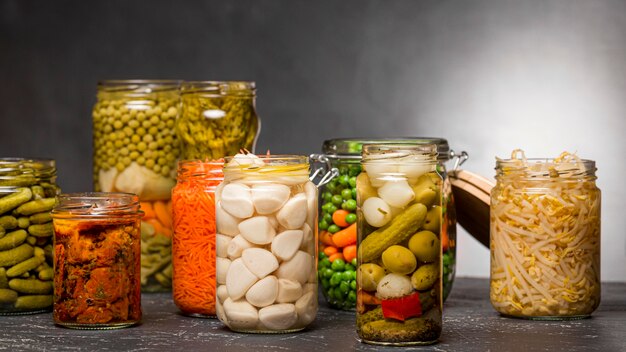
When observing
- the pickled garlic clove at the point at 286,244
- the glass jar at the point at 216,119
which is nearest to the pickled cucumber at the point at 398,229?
the pickled garlic clove at the point at 286,244

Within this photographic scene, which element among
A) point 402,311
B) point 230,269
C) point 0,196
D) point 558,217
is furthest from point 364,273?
point 0,196

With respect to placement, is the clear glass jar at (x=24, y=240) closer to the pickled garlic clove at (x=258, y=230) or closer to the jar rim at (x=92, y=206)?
the jar rim at (x=92, y=206)

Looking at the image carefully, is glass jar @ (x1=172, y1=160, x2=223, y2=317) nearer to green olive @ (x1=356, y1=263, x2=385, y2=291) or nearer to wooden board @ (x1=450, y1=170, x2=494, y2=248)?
green olive @ (x1=356, y1=263, x2=385, y2=291)

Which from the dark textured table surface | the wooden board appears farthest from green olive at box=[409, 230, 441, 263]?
the wooden board

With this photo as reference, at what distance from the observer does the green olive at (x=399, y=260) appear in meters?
1.54

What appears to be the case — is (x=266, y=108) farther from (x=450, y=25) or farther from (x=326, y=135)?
(x=450, y=25)

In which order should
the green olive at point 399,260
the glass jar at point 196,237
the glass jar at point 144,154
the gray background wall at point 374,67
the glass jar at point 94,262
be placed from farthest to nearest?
1. the gray background wall at point 374,67
2. the glass jar at point 144,154
3. the glass jar at point 196,237
4. the glass jar at point 94,262
5. the green olive at point 399,260

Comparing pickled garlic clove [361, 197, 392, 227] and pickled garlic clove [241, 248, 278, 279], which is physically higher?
pickled garlic clove [361, 197, 392, 227]

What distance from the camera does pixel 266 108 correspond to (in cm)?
263

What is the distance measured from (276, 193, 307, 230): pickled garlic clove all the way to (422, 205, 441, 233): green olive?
19 cm

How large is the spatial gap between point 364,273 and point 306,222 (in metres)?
0.13

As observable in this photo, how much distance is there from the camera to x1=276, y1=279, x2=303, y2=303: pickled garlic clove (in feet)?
5.36

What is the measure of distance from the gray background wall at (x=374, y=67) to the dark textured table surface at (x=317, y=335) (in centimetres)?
76

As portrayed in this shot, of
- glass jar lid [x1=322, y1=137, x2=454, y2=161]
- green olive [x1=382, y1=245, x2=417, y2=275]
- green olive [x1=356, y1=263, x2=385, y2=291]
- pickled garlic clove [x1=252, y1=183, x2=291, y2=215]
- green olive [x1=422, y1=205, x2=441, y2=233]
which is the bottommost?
green olive [x1=356, y1=263, x2=385, y2=291]
